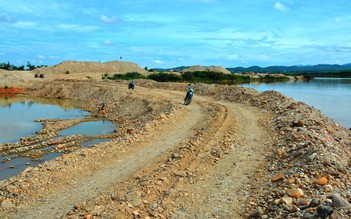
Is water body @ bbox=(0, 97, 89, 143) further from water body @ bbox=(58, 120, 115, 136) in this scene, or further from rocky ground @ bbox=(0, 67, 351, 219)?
rocky ground @ bbox=(0, 67, 351, 219)

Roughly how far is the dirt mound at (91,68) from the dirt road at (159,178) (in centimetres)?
6849

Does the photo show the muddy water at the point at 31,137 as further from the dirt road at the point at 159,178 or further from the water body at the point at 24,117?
the dirt road at the point at 159,178

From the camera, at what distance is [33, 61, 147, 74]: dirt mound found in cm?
8012

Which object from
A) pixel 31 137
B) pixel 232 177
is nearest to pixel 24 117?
pixel 31 137

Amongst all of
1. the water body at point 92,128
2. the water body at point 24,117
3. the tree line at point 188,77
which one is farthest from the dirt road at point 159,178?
the tree line at point 188,77

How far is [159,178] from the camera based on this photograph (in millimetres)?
9289

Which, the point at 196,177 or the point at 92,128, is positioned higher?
the point at 196,177

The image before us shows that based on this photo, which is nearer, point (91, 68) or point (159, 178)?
point (159, 178)

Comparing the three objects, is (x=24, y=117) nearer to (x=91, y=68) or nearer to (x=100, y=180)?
(x=100, y=180)

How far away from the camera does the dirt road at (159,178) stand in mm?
7750

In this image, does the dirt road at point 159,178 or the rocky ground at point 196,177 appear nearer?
the rocky ground at point 196,177

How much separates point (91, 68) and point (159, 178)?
79815 millimetres

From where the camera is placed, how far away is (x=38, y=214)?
7.65 m

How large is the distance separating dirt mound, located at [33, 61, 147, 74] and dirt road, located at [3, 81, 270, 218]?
6849 centimetres
